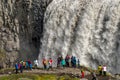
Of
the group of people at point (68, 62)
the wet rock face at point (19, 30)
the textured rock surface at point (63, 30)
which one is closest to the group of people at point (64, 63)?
the group of people at point (68, 62)

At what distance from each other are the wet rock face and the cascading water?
28.1ft

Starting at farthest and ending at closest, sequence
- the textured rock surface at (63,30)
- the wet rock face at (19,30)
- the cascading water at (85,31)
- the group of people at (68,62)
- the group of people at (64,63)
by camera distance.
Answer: the wet rock face at (19,30) < the textured rock surface at (63,30) < the cascading water at (85,31) < the group of people at (68,62) < the group of people at (64,63)

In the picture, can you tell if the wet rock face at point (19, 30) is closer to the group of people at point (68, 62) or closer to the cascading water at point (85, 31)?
the cascading water at point (85, 31)

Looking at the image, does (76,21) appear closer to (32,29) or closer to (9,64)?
(32,29)

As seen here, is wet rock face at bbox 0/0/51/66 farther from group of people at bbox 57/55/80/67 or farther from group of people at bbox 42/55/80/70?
group of people at bbox 42/55/80/70

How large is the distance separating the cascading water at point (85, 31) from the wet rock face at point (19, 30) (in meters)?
8.55

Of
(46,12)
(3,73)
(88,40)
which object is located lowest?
(3,73)

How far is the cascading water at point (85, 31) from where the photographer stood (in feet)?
269

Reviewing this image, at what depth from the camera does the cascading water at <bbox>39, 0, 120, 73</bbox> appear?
8200 centimetres

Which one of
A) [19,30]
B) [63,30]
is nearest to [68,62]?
[63,30]

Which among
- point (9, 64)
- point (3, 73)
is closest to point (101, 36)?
point (3, 73)

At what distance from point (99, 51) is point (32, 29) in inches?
1052

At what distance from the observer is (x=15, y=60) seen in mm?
103938

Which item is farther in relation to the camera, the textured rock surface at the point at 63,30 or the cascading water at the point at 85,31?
the textured rock surface at the point at 63,30
